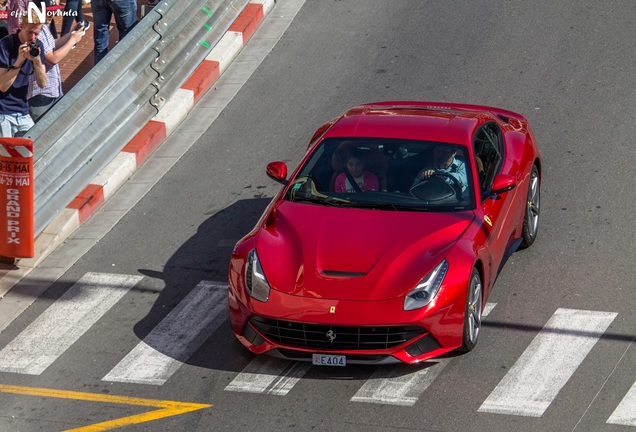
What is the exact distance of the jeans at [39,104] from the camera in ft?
41.0

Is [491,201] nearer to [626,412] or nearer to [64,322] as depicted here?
[626,412]

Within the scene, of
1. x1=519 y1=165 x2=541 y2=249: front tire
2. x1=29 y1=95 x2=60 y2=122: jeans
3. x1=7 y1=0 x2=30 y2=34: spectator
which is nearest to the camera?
x1=519 y1=165 x2=541 y2=249: front tire

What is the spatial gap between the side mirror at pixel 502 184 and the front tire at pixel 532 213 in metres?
1.03

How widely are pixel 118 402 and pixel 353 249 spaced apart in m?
2.15

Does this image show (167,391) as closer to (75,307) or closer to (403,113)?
(75,307)

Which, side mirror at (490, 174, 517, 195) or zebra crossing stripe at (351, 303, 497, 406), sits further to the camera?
side mirror at (490, 174, 517, 195)

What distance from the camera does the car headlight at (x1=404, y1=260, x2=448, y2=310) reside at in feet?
28.3

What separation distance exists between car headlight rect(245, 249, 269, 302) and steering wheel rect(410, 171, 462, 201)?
149 cm

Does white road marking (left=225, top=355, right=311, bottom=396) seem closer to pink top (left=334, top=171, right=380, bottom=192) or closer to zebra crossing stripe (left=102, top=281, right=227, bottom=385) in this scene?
zebra crossing stripe (left=102, top=281, right=227, bottom=385)

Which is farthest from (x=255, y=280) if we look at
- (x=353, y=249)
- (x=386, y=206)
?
(x=386, y=206)

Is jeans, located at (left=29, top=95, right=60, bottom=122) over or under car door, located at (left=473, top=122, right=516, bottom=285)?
under

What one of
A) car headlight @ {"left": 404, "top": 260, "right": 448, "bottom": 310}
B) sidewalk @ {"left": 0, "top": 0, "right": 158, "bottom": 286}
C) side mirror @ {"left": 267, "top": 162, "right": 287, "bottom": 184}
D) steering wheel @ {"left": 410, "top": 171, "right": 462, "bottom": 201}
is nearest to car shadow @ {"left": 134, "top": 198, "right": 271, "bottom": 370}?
side mirror @ {"left": 267, "top": 162, "right": 287, "bottom": 184}

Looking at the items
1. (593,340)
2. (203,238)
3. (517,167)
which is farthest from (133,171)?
(593,340)

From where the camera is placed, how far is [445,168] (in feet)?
32.1
